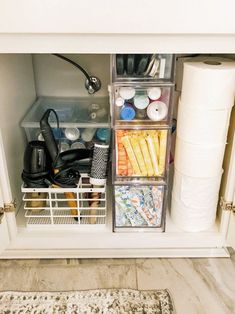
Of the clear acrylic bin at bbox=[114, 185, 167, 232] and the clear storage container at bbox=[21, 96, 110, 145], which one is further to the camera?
the clear storage container at bbox=[21, 96, 110, 145]

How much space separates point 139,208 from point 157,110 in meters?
0.29

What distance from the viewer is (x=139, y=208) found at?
94cm

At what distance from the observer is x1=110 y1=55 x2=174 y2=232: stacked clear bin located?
808 mm

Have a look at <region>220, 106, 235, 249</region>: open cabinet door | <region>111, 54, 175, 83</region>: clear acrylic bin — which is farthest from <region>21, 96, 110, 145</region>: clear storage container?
<region>220, 106, 235, 249</region>: open cabinet door

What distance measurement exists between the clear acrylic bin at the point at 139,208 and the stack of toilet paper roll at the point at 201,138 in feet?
0.20

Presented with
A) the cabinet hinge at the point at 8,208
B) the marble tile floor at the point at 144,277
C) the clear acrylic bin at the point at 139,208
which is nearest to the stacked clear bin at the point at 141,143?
the clear acrylic bin at the point at 139,208

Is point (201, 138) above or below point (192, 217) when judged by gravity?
above

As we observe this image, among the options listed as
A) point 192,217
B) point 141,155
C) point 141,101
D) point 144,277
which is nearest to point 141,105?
point 141,101

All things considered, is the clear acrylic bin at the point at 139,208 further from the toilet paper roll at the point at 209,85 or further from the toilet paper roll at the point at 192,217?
the toilet paper roll at the point at 209,85

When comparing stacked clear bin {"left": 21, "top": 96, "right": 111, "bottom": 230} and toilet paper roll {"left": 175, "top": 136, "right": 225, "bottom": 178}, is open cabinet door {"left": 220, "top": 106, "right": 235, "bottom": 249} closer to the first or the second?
toilet paper roll {"left": 175, "top": 136, "right": 225, "bottom": 178}

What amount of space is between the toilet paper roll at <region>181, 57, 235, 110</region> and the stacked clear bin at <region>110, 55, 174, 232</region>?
1.8 inches
